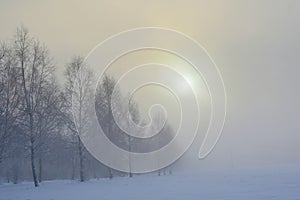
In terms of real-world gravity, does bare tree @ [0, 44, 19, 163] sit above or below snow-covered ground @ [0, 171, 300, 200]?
above

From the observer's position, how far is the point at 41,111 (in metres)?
41.8

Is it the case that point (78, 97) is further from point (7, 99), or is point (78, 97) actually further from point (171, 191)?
point (171, 191)

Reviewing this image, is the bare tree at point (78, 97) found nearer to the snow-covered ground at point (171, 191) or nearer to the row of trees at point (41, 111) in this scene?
the row of trees at point (41, 111)

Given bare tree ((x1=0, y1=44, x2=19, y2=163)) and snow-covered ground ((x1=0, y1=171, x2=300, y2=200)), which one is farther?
bare tree ((x1=0, y1=44, x2=19, y2=163))

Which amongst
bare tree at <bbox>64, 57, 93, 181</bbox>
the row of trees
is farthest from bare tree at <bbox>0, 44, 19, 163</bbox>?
bare tree at <bbox>64, 57, 93, 181</bbox>

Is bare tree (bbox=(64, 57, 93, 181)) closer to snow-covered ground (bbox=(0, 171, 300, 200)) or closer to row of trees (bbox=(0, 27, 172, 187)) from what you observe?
row of trees (bbox=(0, 27, 172, 187))

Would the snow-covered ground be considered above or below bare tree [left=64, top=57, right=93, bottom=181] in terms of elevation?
below

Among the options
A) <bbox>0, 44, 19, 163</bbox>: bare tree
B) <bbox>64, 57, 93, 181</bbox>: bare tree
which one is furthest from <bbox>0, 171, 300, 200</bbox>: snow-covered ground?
<bbox>64, 57, 93, 181</bbox>: bare tree

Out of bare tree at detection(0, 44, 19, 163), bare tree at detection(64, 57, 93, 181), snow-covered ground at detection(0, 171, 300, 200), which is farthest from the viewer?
bare tree at detection(64, 57, 93, 181)

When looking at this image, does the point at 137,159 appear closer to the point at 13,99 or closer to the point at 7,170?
the point at 7,170

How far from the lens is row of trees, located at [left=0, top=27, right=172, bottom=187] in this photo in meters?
33.3

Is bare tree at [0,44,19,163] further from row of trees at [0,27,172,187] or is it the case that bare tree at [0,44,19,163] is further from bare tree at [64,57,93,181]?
bare tree at [64,57,93,181]

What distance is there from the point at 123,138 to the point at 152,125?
68.7ft

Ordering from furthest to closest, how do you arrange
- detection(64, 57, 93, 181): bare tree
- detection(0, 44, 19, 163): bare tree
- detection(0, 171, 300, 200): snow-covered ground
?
detection(64, 57, 93, 181): bare tree
detection(0, 44, 19, 163): bare tree
detection(0, 171, 300, 200): snow-covered ground
